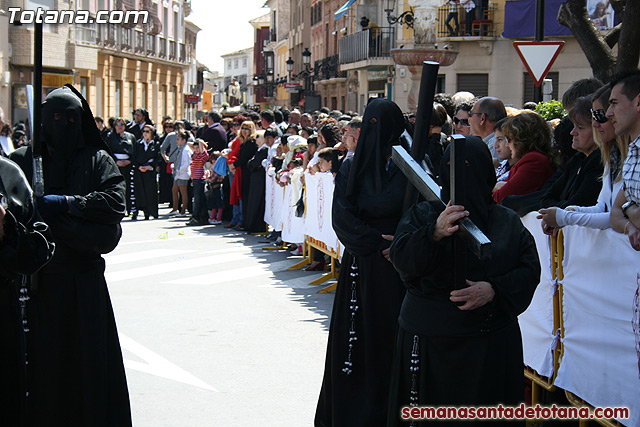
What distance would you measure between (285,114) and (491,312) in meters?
18.4

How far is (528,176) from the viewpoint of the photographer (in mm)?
6742

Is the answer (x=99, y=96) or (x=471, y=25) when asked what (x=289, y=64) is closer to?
(x=99, y=96)

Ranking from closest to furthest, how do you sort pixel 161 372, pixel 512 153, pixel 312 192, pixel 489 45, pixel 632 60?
1. pixel 512 153
2. pixel 161 372
3. pixel 632 60
4. pixel 312 192
5. pixel 489 45

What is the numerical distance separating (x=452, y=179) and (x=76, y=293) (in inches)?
96.8

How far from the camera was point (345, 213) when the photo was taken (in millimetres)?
5828

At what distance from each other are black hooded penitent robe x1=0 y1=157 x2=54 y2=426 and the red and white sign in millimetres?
8598

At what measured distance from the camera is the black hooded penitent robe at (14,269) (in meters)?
4.30

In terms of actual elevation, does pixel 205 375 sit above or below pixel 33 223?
below

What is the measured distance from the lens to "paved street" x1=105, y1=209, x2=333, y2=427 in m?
6.65

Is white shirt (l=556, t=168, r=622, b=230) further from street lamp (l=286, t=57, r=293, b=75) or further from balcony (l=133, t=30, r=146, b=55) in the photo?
street lamp (l=286, t=57, r=293, b=75)

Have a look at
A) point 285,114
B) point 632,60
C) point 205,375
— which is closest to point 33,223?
point 205,375

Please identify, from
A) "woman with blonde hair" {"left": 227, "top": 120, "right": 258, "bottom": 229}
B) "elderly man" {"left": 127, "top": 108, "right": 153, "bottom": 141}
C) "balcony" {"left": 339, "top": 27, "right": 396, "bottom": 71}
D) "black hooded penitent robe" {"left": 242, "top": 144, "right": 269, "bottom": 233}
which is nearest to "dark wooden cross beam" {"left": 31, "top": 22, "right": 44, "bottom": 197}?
"black hooded penitent robe" {"left": 242, "top": 144, "right": 269, "bottom": 233}

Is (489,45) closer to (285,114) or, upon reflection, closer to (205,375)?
(285,114)

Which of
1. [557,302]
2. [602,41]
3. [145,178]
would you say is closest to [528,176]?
[557,302]
